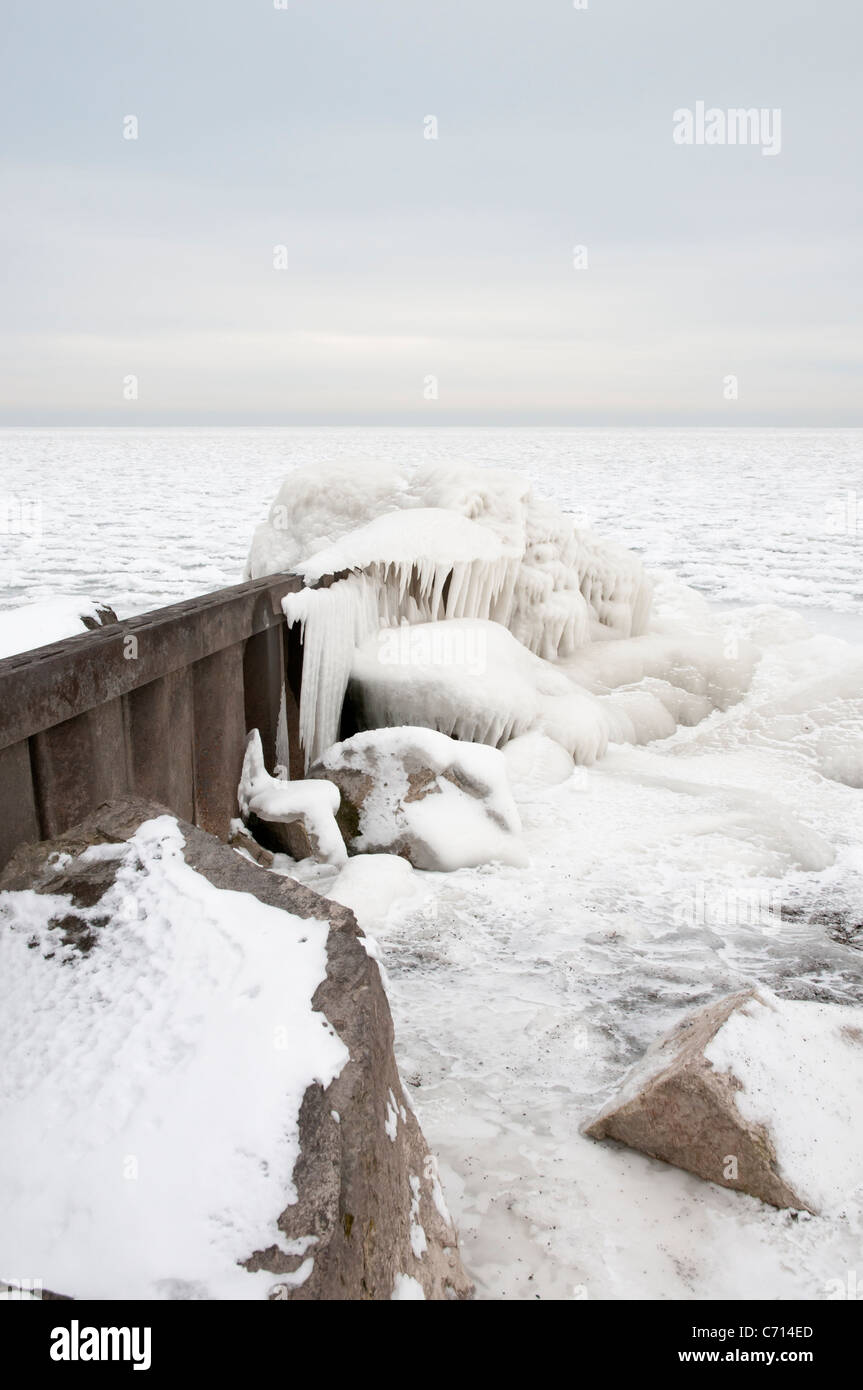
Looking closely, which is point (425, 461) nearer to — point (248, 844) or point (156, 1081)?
point (248, 844)

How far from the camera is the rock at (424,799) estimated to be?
432cm

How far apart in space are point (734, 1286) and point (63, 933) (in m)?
1.66

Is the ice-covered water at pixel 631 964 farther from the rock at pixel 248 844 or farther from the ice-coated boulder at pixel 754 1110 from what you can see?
the rock at pixel 248 844

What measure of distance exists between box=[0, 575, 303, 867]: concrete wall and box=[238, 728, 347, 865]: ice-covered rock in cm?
13

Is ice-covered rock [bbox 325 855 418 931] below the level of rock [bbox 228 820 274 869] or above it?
below

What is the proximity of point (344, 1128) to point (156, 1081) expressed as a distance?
36 cm

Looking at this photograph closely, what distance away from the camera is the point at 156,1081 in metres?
1.77

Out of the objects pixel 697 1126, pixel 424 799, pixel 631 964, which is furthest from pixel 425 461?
pixel 697 1126

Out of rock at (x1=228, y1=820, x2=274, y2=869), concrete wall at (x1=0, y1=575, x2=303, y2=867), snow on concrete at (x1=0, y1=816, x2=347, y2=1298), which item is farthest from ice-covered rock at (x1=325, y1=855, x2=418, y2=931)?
snow on concrete at (x1=0, y1=816, x2=347, y2=1298)

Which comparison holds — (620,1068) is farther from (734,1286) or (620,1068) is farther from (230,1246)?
(230,1246)

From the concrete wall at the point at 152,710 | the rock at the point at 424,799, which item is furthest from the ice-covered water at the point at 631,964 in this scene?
the concrete wall at the point at 152,710

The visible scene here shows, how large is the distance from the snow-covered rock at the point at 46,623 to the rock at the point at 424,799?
53.7 inches

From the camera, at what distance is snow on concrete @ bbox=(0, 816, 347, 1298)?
154 cm

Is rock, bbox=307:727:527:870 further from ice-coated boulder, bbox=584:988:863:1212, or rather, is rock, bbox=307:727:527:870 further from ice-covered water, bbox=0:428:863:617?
ice-covered water, bbox=0:428:863:617
